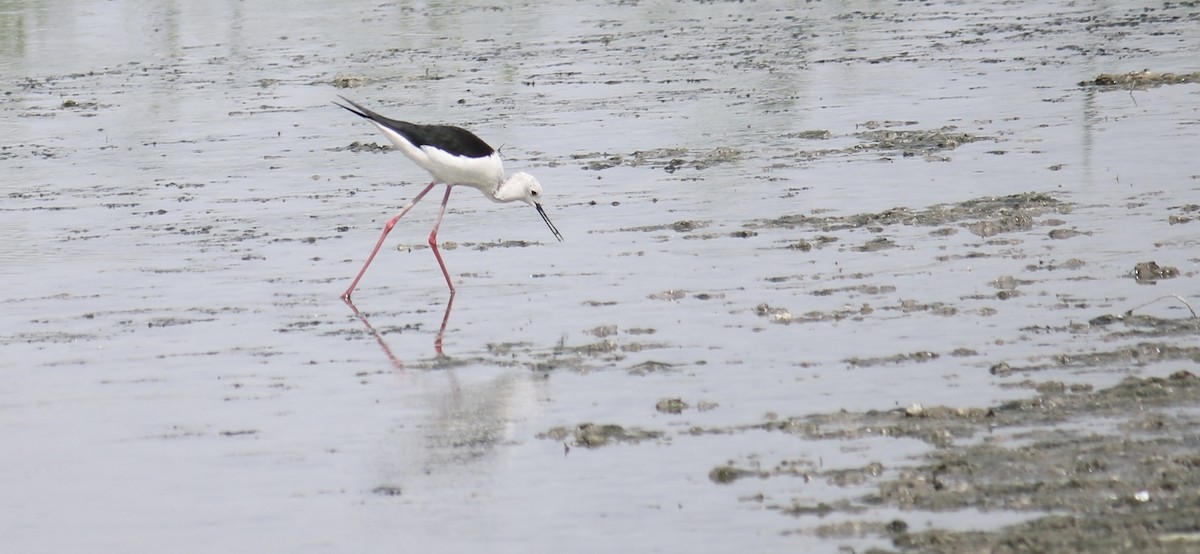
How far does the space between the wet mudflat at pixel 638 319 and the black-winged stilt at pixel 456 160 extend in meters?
0.41

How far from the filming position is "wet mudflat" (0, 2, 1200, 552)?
690cm

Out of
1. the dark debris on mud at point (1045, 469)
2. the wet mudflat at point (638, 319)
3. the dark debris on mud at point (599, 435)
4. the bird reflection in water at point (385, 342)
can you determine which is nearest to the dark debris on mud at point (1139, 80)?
the wet mudflat at point (638, 319)

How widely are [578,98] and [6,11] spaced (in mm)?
16045

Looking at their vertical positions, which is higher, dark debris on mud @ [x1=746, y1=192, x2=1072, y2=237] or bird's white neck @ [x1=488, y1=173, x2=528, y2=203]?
bird's white neck @ [x1=488, y1=173, x2=528, y2=203]

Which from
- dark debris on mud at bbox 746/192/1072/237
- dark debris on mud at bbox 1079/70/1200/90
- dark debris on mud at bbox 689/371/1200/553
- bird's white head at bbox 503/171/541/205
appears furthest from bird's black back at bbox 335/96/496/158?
dark debris on mud at bbox 1079/70/1200/90

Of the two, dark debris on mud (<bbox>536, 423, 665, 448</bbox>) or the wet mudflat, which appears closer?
the wet mudflat

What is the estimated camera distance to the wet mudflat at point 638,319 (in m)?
6.90

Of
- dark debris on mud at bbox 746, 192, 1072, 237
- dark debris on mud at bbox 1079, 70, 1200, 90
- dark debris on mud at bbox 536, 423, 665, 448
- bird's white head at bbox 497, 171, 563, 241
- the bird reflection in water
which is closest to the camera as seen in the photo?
dark debris on mud at bbox 536, 423, 665, 448

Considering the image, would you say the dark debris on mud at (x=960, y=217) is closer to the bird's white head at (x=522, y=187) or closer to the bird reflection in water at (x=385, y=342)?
the bird's white head at (x=522, y=187)

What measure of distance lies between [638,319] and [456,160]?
2369 millimetres

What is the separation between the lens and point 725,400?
8.26 m

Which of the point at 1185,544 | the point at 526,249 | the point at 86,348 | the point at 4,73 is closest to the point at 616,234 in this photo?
the point at 526,249

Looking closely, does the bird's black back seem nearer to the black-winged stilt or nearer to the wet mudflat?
the black-winged stilt

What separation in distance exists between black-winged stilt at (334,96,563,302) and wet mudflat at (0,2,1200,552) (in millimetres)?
413
